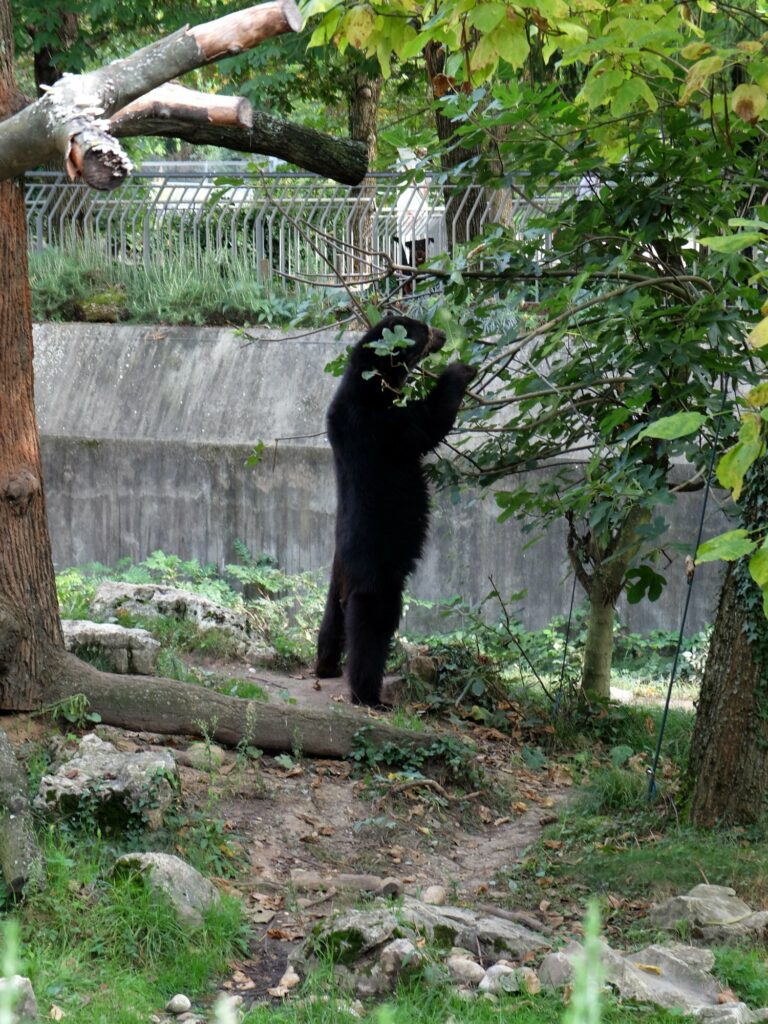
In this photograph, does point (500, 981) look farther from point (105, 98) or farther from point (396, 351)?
point (396, 351)

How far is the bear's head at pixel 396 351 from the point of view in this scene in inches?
258

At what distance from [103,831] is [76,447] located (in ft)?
25.8

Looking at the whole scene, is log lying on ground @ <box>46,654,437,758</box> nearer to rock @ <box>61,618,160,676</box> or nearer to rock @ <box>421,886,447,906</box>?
rock @ <box>61,618,160,676</box>

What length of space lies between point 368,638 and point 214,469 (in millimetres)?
4888

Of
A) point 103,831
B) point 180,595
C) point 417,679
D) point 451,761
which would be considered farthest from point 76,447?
point 103,831

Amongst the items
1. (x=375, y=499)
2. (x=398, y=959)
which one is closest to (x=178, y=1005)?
(x=398, y=959)

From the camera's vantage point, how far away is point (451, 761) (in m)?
6.44

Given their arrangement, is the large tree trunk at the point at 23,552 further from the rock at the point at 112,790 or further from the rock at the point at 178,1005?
the rock at the point at 178,1005

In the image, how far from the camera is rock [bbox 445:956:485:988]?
13.0ft

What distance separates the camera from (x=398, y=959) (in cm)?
392

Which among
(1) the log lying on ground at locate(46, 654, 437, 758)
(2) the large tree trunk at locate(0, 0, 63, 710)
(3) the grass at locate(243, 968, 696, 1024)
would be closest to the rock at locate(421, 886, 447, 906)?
(3) the grass at locate(243, 968, 696, 1024)

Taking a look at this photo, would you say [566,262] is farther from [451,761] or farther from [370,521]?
[451,761]

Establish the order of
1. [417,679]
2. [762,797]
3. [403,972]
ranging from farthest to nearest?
[417,679] → [762,797] → [403,972]

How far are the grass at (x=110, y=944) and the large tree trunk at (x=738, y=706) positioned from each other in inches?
91.4
